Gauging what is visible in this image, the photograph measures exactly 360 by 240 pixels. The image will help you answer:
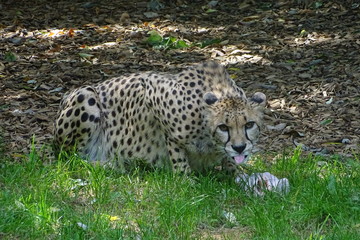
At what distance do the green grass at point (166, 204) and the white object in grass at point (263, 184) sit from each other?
8 centimetres

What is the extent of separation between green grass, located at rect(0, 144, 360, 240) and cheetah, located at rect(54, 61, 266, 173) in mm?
248

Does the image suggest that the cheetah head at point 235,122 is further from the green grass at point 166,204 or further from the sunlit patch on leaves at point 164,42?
the sunlit patch on leaves at point 164,42

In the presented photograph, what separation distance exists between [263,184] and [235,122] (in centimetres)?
54

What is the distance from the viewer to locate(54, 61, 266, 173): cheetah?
543cm

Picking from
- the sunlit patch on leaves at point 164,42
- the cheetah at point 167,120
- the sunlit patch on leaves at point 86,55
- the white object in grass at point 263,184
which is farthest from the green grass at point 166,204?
the sunlit patch on leaves at point 164,42

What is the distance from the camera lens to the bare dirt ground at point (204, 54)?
23.5ft

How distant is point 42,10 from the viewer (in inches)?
428

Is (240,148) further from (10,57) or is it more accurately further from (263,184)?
(10,57)

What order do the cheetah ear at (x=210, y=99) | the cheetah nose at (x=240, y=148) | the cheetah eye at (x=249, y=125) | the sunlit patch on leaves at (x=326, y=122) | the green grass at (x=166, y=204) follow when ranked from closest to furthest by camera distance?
the green grass at (x=166, y=204)
the cheetah nose at (x=240, y=148)
the cheetah eye at (x=249, y=125)
the cheetah ear at (x=210, y=99)
the sunlit patch on leaves at (x=326, y=122)

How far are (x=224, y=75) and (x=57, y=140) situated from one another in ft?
5.23

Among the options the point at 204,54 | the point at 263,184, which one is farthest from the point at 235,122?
the point at 204,54

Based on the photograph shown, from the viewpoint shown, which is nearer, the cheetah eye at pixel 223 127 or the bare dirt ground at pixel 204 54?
the cheetah eye at pixel 223 127

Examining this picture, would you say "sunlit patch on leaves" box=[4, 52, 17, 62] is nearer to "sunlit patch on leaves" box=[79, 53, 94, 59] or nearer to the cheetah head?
"sunlit patch on leaves" box=[79, 53, 94, 59]

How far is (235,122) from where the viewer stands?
5324 mm
